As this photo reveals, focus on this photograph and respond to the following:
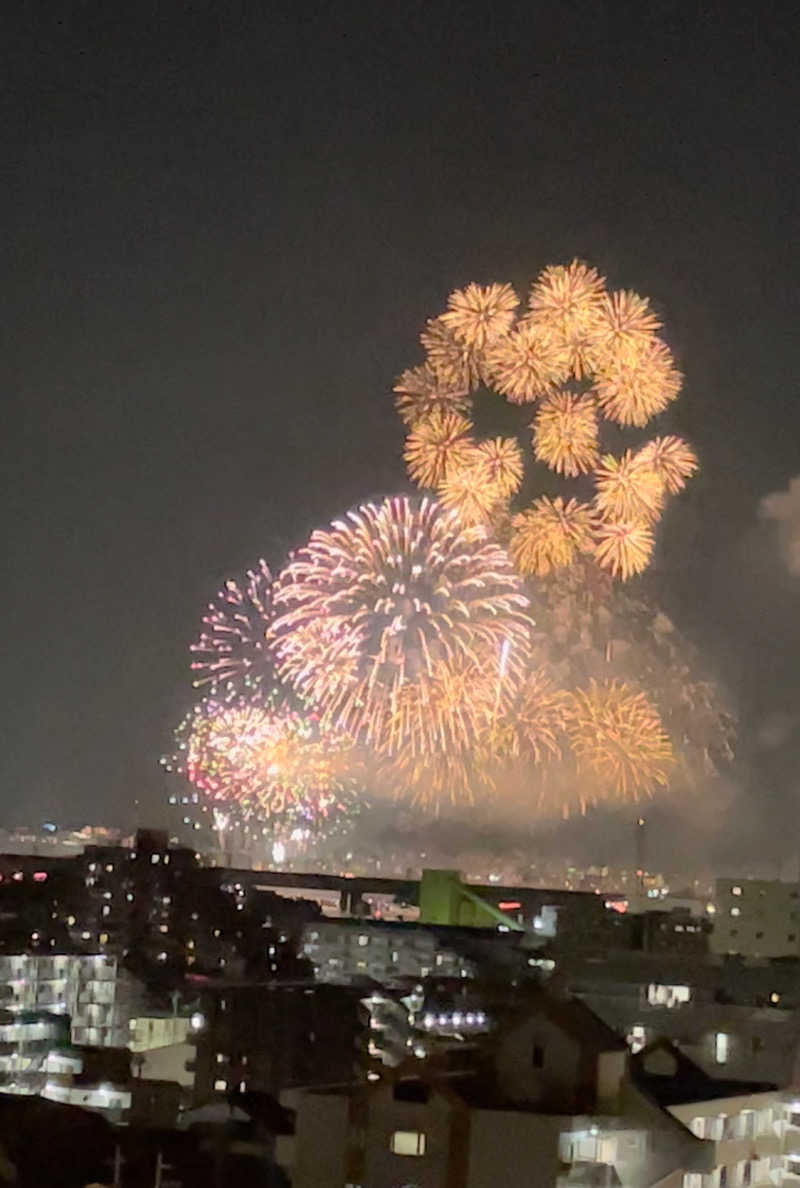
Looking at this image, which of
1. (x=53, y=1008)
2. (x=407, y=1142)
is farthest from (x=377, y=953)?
(x=407, y=1142)

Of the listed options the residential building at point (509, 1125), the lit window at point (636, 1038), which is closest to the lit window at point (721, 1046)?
the lit window at point (636, 1038)

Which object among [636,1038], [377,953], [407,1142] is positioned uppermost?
[377,953]

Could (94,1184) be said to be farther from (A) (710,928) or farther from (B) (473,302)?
(B) (473,302)

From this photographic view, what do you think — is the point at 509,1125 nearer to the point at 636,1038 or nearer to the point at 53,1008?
the point at 636,1038

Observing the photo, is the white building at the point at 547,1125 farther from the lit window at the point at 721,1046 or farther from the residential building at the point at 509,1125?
the lit window at the point at 721,1046

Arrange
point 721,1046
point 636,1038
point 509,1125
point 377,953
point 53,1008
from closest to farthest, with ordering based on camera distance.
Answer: point 509,1125
point 636,1038
point 721,1046
point 53,1008
point 377,953

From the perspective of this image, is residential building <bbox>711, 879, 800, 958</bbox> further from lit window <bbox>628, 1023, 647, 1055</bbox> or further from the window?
the window

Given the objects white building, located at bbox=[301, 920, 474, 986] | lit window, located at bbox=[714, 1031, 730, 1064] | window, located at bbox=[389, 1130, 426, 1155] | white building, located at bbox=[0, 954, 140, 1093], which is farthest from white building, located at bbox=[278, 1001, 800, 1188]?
white building, located at bbox=[301, 920, 474, 986]
